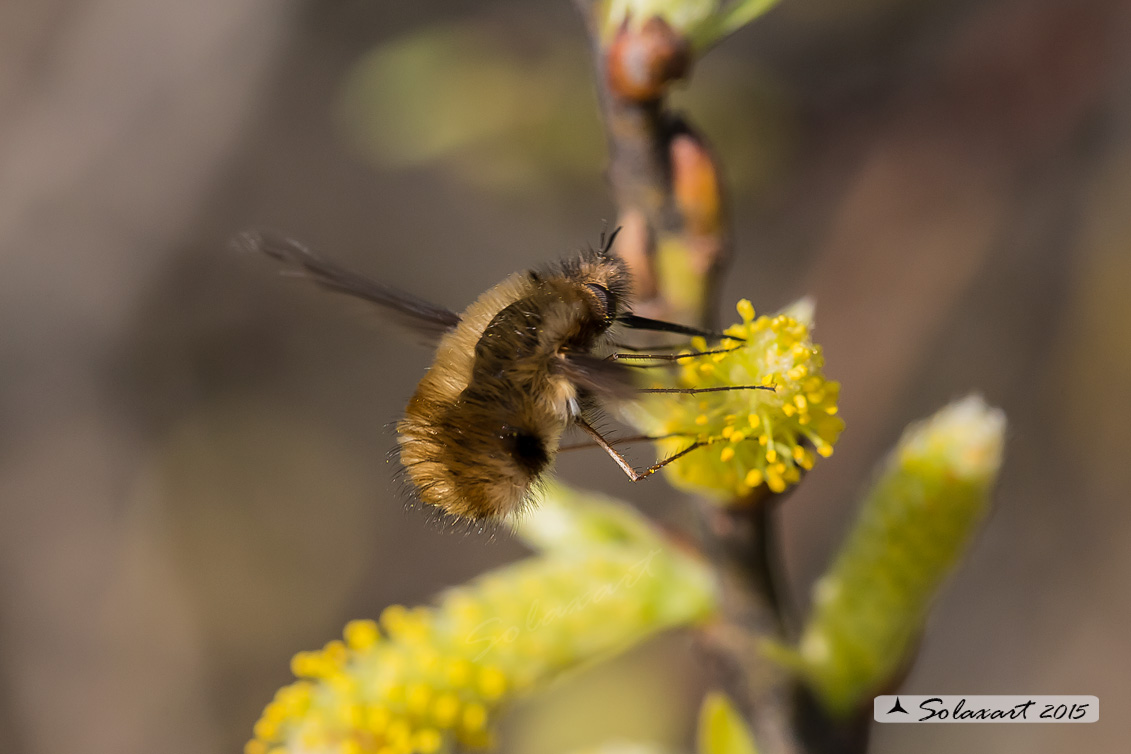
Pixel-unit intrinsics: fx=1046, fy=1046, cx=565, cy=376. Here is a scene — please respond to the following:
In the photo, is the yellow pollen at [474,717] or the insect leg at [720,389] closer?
the insect leg at [720,389]

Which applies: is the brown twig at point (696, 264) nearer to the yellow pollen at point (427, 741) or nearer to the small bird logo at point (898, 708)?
the small bird logo at point (898, 708)

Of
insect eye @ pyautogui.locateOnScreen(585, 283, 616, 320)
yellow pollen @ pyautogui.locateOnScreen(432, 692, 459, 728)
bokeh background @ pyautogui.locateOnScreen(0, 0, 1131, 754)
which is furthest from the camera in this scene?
bokeh background @ pyautogui.locateOnScreen(0, 0, 1131, 754)

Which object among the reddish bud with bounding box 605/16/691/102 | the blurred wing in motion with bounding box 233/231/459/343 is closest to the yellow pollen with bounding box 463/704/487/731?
the blurred wing in motion with bounding box 233/231/459/343

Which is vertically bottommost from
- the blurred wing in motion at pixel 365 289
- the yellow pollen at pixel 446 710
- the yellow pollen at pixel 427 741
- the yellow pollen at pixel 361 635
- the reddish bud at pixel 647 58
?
the yellow pollen at pixel 427 741

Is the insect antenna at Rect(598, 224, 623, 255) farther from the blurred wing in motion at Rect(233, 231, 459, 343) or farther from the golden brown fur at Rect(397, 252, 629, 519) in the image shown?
the blurred wing in motion at Rect(233, 231, 459, 343)

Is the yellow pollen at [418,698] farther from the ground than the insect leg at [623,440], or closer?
closer

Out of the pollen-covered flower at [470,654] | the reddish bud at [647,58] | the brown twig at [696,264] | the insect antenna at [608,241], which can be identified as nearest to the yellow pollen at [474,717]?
the pollen-covered flower at [470,654]

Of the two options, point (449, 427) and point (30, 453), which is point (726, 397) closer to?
point (449, 427)

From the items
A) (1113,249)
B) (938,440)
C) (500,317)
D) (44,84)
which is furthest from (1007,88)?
(44,84)
